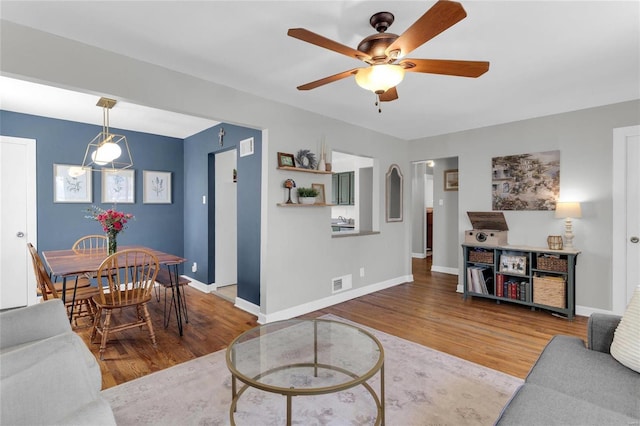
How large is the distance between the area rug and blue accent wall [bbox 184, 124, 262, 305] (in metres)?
1.42

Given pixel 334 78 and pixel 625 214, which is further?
pixel 625 214

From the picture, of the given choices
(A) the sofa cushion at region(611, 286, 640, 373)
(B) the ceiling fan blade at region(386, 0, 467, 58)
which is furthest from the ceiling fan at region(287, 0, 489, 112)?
(A) the sofa cushion at region(611, 286, 640, 373)

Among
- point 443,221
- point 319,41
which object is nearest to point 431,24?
point 319,41

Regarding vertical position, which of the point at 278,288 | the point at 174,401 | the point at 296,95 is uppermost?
the point at 296,95

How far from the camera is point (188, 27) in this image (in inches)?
83.0

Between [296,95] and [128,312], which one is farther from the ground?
[296,95]

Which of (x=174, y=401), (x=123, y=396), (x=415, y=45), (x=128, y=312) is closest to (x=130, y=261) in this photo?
(x=128, y=312)

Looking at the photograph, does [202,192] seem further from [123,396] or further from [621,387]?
[621,387]

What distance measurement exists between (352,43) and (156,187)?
4.09 metres

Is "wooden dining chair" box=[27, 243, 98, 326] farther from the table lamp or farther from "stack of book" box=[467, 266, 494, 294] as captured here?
the table lamp

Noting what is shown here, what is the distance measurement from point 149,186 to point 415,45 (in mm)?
4637

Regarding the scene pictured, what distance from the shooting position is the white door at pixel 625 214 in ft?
10.8

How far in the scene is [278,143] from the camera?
11.4 ft

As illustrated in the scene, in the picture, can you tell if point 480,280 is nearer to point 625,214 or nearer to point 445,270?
point 625,214
